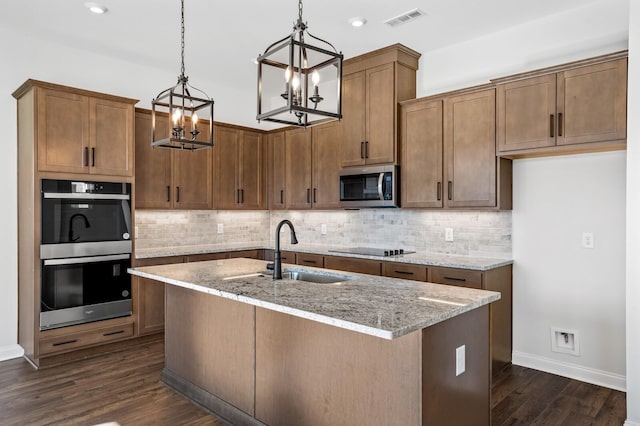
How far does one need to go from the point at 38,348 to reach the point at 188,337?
64.2 inches

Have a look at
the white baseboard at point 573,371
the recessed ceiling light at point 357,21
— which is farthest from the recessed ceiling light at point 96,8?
the white baseboard at point 573,371

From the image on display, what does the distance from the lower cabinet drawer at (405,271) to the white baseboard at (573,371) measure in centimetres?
108

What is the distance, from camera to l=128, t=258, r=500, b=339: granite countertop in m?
1.72

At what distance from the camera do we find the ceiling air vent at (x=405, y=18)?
12.0 feet

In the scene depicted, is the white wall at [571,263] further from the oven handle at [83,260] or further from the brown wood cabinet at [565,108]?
the oven handle at [83,260]

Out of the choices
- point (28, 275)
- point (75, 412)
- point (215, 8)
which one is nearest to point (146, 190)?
point (28, 275)

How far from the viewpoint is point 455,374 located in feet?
6.72

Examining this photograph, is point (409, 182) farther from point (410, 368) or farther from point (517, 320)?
point (410, 368)

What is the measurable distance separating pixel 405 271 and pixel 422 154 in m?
1.16

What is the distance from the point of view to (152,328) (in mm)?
4484

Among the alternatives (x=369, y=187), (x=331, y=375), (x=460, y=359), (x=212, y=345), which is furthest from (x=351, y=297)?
(x=369, y=187)

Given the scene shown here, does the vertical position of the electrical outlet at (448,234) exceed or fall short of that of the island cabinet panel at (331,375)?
it exceeds it

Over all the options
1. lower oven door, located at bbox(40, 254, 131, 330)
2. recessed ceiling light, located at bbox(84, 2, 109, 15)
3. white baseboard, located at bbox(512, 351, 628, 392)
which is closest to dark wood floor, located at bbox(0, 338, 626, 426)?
white baseboard, located at bbox(512, 351, 628, 392)

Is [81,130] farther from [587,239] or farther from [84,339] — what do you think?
[587,239]
